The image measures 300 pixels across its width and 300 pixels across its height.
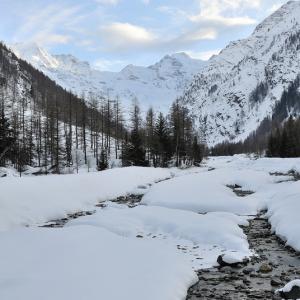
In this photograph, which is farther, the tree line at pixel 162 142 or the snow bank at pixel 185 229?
the tree line at pixel 162 142

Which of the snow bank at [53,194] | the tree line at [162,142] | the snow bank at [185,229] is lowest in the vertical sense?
the snow bank at [185,229]

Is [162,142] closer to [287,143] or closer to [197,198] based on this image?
[287,143]

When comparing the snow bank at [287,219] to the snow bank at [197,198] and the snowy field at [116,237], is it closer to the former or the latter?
the snowy field at [116,237]

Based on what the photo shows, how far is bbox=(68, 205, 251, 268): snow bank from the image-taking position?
17.0 metres

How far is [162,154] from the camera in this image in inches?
2734

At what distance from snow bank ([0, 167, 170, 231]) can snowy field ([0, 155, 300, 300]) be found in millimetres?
81

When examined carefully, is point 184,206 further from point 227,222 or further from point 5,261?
point 5,261

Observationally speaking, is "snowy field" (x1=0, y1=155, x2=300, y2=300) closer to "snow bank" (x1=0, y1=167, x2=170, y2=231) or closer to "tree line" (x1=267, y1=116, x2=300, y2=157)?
"snow bank" (x1=0, y1=167, x2=170, y2=231)

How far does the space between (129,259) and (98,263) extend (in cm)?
126

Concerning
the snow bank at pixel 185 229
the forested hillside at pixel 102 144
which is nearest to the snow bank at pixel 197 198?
the snow bank at pixel 185 229

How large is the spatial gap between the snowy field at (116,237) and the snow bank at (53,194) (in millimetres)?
81

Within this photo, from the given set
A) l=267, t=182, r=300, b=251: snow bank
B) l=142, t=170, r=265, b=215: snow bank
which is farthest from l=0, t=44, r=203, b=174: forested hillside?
l=267, t=182, r=300, b=251: snow bank

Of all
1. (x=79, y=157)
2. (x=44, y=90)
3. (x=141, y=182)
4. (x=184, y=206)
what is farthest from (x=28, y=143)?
(x=44, y=90)

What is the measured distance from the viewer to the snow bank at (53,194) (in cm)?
2348
